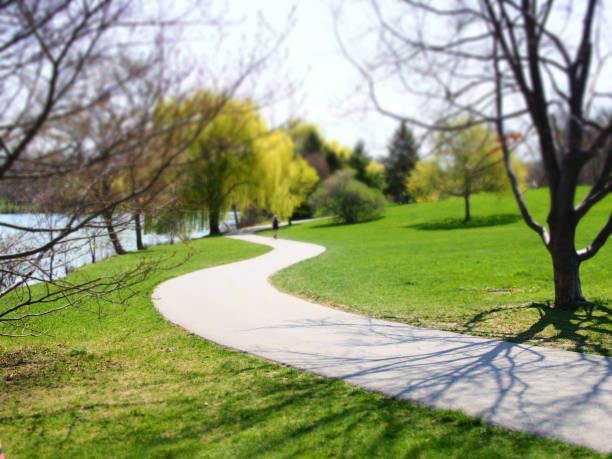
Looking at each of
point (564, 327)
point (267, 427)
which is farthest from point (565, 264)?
point (267, 427)

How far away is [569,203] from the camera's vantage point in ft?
24.5

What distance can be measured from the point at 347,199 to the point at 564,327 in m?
35.6

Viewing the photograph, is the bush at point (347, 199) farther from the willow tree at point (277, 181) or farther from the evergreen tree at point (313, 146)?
the evergreen tree at point (313, 146)

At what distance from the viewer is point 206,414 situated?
456 centimetres

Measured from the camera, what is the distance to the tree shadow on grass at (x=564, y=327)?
21.1 feet

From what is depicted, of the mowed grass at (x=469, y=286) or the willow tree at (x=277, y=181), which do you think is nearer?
the mowed grass at (x=469, y=286)

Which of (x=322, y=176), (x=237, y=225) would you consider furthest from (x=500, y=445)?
(x=322, y=176)

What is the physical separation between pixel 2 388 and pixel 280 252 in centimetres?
1657

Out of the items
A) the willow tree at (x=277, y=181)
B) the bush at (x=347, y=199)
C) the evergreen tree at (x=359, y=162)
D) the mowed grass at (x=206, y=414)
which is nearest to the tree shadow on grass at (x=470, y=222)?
the bush at (x=347, y=199)

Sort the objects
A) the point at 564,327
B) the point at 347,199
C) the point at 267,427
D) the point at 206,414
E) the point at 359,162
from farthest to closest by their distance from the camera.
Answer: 1. the point at 359,162
2. the point at 347,199
3. the point at 564,327
4. the point at 206,414
5. the point at 267,427

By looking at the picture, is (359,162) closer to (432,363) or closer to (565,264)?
(565,264)

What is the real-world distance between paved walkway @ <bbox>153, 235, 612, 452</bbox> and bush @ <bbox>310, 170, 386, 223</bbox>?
32767 millimetres

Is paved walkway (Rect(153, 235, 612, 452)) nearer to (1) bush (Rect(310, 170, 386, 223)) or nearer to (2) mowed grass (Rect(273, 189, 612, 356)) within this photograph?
(2) mowed grass (Rect(273, 189, 612, 356))

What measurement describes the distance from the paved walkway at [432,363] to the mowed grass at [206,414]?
31 cm
